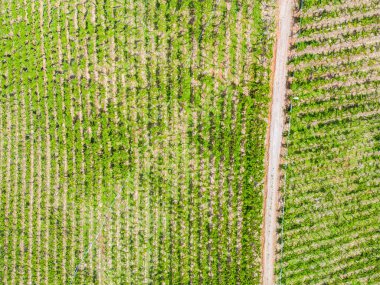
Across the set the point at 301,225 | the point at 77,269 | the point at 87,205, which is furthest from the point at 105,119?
the point at 301,225

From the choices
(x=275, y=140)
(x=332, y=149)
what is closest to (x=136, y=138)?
(x=275, y=140)

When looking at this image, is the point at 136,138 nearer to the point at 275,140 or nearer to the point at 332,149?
the point at 275,140

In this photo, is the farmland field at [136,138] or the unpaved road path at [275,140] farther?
the farmland field at [136,138]

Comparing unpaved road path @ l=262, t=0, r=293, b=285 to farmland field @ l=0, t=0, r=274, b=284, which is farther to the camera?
farmland field @ l=0, t=0, r=274, b=284
